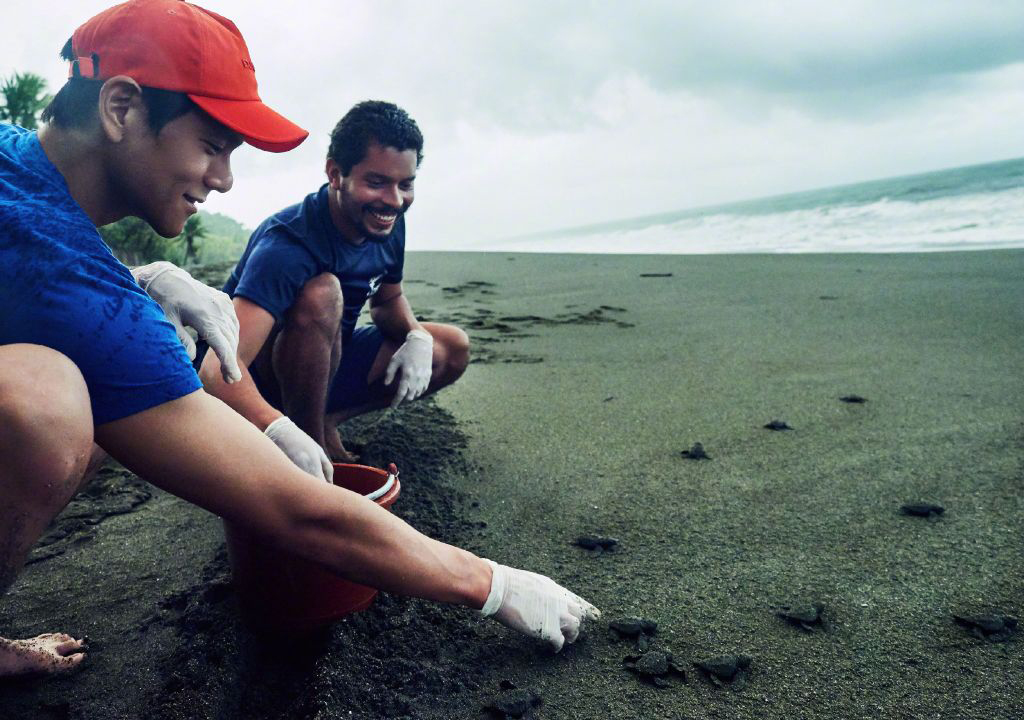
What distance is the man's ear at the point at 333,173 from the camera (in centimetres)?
251

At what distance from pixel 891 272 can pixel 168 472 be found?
22.4 feet

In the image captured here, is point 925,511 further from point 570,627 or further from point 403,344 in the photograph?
point 403,344

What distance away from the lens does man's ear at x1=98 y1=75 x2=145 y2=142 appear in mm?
1251

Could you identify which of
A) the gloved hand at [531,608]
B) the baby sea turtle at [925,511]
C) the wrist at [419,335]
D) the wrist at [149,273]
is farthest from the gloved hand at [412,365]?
the baby sea turtle at [925,511]

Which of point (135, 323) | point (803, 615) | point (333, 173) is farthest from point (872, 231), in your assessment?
point (135, 323)

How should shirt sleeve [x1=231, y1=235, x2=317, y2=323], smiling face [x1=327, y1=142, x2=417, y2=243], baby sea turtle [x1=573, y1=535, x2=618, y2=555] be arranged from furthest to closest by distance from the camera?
1. smiling face [x1=327, y1=142, x2=417, y2=243]
2. shirt sleeve [x1=231, y1=235, x2=317, y2=323]
3. baby sea turtle [x1=573, y1=535, x2=618, y2=555]

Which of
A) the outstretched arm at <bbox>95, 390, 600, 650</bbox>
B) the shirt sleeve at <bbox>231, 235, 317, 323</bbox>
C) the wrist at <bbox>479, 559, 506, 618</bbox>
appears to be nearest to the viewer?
the outstretched arm at <bbox>95, 390, 600, 650</bbox>

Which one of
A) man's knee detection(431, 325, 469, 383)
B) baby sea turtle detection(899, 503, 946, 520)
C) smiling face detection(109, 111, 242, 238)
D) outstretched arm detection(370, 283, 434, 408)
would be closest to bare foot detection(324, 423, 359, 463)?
outstretched arm detection(370, 283, 434, 408)

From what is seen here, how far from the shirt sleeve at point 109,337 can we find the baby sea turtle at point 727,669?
1.13 meters

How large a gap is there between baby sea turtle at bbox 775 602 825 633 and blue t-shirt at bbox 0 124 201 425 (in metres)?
1.33

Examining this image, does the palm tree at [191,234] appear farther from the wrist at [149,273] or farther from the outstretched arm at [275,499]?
the outstretched arm at [275,499]

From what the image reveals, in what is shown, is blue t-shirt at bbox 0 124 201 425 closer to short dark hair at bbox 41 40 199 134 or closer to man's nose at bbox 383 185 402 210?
short dark hair at bbox 41 40 199 134

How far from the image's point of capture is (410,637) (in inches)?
63.1

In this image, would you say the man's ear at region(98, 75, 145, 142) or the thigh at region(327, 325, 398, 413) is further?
the thigh at region(327, 325, 398, 413)
